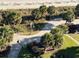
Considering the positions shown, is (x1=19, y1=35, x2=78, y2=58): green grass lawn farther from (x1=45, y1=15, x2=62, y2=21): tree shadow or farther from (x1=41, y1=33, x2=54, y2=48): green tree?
(x1=45, y1=15, x2=62, y2=21): tree shadow

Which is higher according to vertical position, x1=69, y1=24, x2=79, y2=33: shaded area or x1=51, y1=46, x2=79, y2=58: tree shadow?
x1=69, y1=24, x2=79, y2=33: shaded area

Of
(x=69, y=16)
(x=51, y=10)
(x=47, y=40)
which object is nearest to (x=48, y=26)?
(x=69, y=16)

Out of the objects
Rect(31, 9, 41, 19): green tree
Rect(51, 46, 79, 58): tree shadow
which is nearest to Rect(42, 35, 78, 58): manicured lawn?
Rect(51, 46, 79, 58): tree shadow

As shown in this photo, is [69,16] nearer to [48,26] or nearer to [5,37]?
[48,26]

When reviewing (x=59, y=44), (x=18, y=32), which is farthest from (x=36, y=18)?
(x=59, y=44)

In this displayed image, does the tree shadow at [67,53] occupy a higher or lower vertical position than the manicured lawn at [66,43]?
lower

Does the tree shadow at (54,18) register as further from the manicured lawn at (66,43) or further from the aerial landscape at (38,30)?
the manicured lawn at (66,43)

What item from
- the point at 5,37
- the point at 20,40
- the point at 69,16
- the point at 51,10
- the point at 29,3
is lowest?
the point at 20,40

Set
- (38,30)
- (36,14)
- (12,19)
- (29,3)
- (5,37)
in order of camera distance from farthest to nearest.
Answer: (29,3)
(36,14)
(12,19)
(38,30)
(5,37)

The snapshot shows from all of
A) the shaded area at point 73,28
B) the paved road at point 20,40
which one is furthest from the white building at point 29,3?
the paved road at point 20,40
